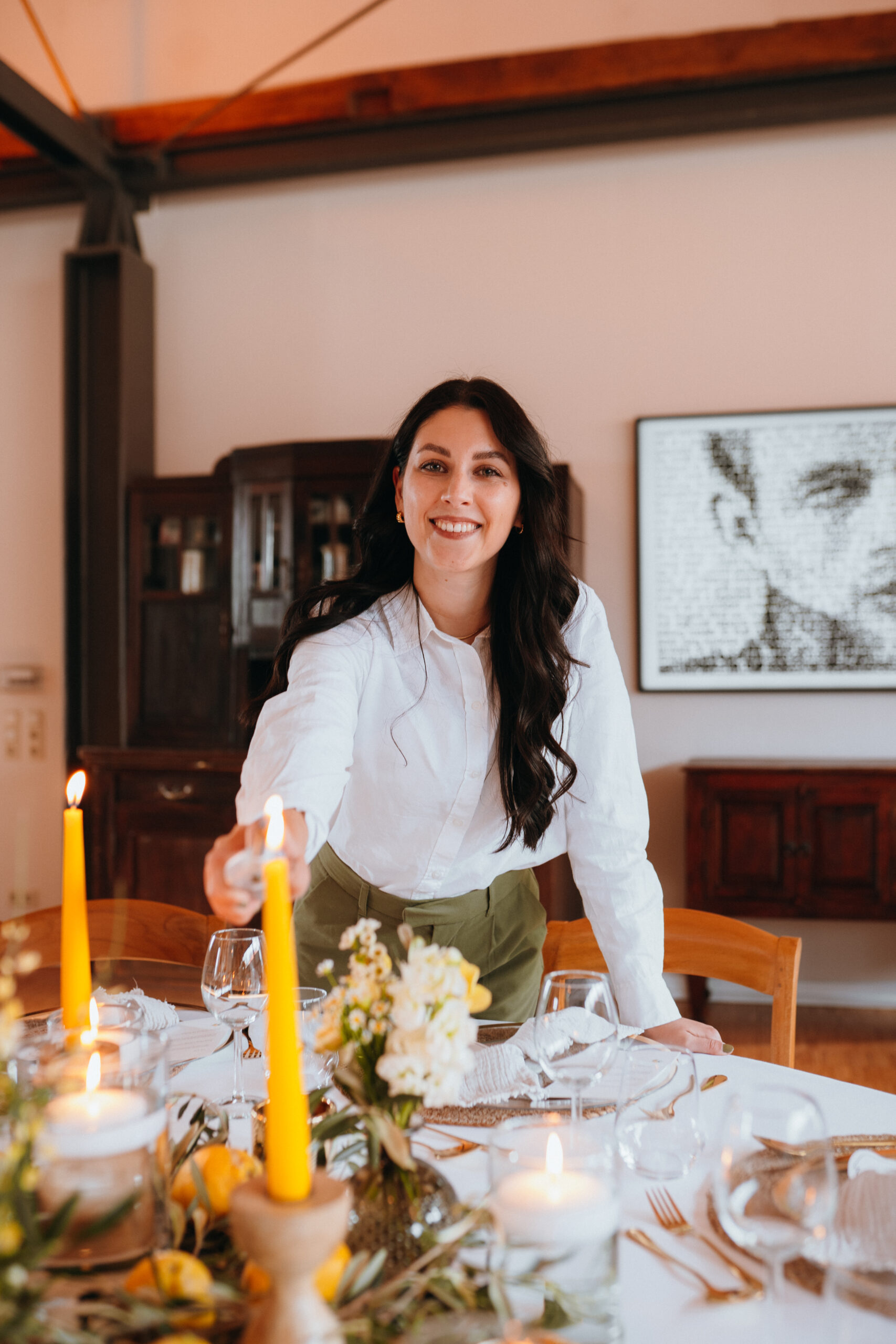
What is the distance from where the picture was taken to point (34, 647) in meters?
4.61

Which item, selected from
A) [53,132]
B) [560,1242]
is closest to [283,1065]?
[560,1242]

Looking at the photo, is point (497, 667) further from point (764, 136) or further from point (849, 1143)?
point (764, 136)

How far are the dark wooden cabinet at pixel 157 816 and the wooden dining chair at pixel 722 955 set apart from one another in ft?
7.33

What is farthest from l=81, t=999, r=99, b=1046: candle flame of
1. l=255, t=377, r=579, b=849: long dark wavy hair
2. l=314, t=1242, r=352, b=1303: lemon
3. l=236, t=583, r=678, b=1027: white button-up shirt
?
l=255, t=377, r=579, b=849: long dark wavy hair

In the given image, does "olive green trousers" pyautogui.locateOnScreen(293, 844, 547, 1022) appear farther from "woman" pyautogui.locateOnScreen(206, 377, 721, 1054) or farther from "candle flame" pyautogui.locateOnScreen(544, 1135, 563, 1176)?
"candle flame" pyautogui.locateOnScreen(544, 1135, 563, 1176)

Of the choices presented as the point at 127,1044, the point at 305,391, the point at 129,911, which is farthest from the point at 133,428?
the point at 127,1044

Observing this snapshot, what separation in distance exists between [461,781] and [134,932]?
0.66 metres

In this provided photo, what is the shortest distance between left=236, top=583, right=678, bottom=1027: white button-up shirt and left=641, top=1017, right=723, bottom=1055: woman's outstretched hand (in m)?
0.10

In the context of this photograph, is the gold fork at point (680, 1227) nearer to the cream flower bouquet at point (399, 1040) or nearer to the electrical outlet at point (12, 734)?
the cream flower bouquet at point (399, 1040)

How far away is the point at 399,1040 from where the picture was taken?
649mm

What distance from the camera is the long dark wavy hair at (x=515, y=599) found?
1.48 metres

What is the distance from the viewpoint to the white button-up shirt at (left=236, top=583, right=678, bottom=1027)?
1.42 metres

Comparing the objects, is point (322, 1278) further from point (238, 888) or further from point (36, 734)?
point (36, 734)

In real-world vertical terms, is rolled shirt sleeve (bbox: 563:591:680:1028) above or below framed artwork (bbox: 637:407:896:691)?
below
